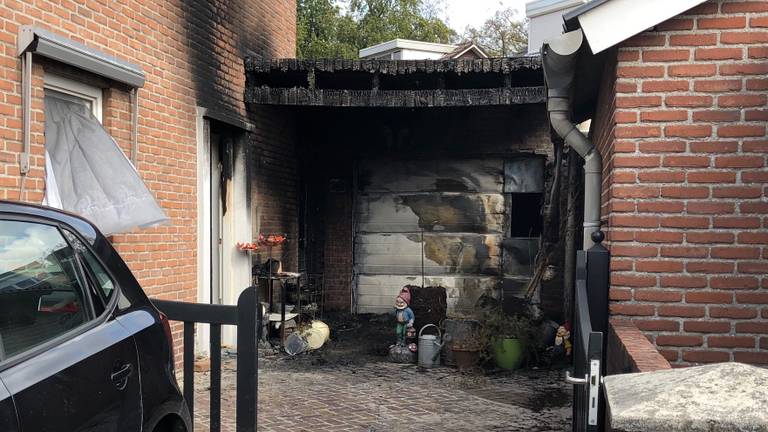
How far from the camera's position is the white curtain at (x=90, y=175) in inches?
201

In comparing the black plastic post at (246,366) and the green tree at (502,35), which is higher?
the green tree at (502,35)

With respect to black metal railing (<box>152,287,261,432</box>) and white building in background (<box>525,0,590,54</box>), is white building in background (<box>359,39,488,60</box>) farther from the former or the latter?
black metal railing (<box>152,287,261,432</box>)

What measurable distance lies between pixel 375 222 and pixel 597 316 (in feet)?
24.5

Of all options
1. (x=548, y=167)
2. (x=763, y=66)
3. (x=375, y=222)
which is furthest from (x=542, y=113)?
(x=763, y=66)

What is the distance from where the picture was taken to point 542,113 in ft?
35.0

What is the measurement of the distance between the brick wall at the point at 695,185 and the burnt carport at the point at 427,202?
6.14 m

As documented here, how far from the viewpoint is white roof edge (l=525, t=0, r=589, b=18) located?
1470 centimetres

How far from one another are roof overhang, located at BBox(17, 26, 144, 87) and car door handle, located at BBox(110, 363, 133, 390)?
289 cm

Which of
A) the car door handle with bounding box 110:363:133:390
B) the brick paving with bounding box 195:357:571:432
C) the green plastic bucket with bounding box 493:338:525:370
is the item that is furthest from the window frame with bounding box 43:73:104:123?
the green plastic bucket with bounding box 493:338:525:370

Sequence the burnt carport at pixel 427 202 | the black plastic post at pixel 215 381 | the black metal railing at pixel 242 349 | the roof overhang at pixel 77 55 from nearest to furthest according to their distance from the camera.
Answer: the black metal railing at pixel 242 349, the black plastic post at pixel 215 381, the roof overhang at pixel 77 55, the burnt carport at pixel 427 202

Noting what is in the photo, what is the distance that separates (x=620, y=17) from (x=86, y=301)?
10.3 ft

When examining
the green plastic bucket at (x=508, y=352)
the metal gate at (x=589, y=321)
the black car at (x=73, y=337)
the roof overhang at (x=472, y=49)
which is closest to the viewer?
the black car at (x=73, y=337)

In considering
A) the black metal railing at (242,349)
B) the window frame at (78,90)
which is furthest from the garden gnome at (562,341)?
the window frame at (78,90)

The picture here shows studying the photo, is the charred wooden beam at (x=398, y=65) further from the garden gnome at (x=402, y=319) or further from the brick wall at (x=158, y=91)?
the garden gnome at (x=402, y=319)
